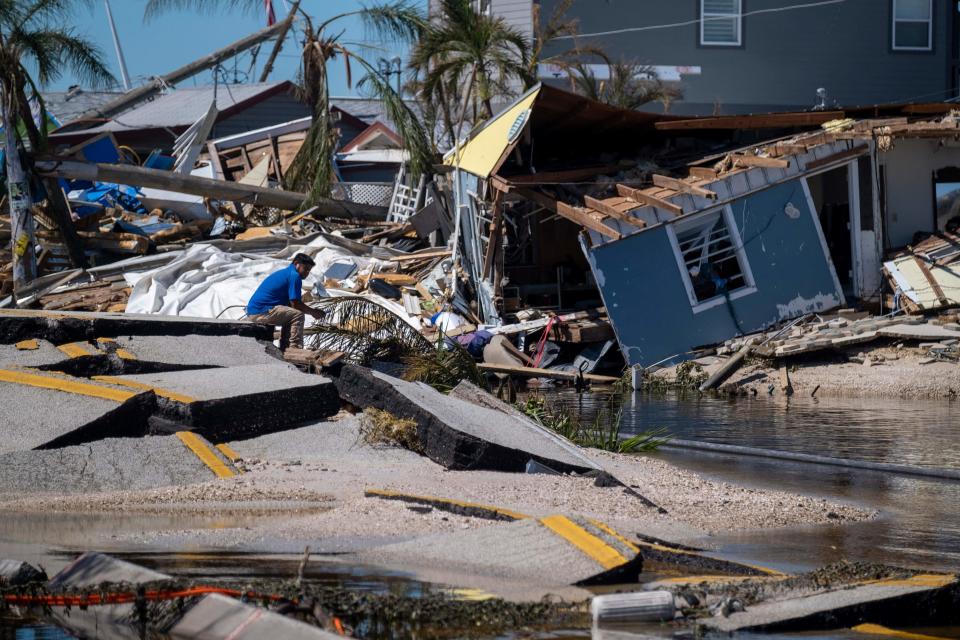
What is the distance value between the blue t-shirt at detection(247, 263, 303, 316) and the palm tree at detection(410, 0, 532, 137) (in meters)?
10.8

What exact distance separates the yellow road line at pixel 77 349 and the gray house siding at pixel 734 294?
9.20 m

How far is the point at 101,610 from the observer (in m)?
4.71

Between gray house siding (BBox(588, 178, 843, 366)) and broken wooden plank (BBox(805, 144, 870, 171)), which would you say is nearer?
gray house siding (BBox(588, 178, 843, 366))

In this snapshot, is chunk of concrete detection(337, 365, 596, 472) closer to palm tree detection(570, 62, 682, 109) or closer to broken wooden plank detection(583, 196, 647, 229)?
broken wooden plank detection(583, 196, 647, 229)

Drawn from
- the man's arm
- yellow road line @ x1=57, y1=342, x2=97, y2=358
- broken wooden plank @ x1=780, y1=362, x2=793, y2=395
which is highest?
the man's arm

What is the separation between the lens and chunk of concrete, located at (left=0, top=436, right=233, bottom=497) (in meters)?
7.42

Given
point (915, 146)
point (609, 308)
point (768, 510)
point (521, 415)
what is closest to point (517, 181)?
point (609, 308)

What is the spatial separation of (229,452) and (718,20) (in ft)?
80.0

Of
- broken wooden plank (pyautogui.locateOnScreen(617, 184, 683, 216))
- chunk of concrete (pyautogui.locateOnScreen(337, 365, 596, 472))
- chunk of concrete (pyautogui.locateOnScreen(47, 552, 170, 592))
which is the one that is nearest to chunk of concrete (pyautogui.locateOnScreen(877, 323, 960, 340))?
broken wooden plank (pyautogui.locateOnScreen(617, 184, 683, 216))

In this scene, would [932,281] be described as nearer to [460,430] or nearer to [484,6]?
[460,430]

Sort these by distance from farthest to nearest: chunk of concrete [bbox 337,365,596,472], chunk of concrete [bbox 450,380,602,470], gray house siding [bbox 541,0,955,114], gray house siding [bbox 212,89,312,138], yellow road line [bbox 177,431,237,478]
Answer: gray house siding [bbox 212,89,312,138] < gray house siding [bbox 541,0,955,114] < chunk of concrete [bbox 450,380,602,470] < chunk of concrete [bbox 337,365,596,472] < yellow road line [bbox 177,431,237,478]

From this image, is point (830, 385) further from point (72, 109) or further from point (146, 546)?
point (72, 109)

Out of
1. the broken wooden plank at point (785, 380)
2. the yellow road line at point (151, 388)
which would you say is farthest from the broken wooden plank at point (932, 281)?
the yellow road line at point (151, 388)

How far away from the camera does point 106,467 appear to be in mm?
7723
